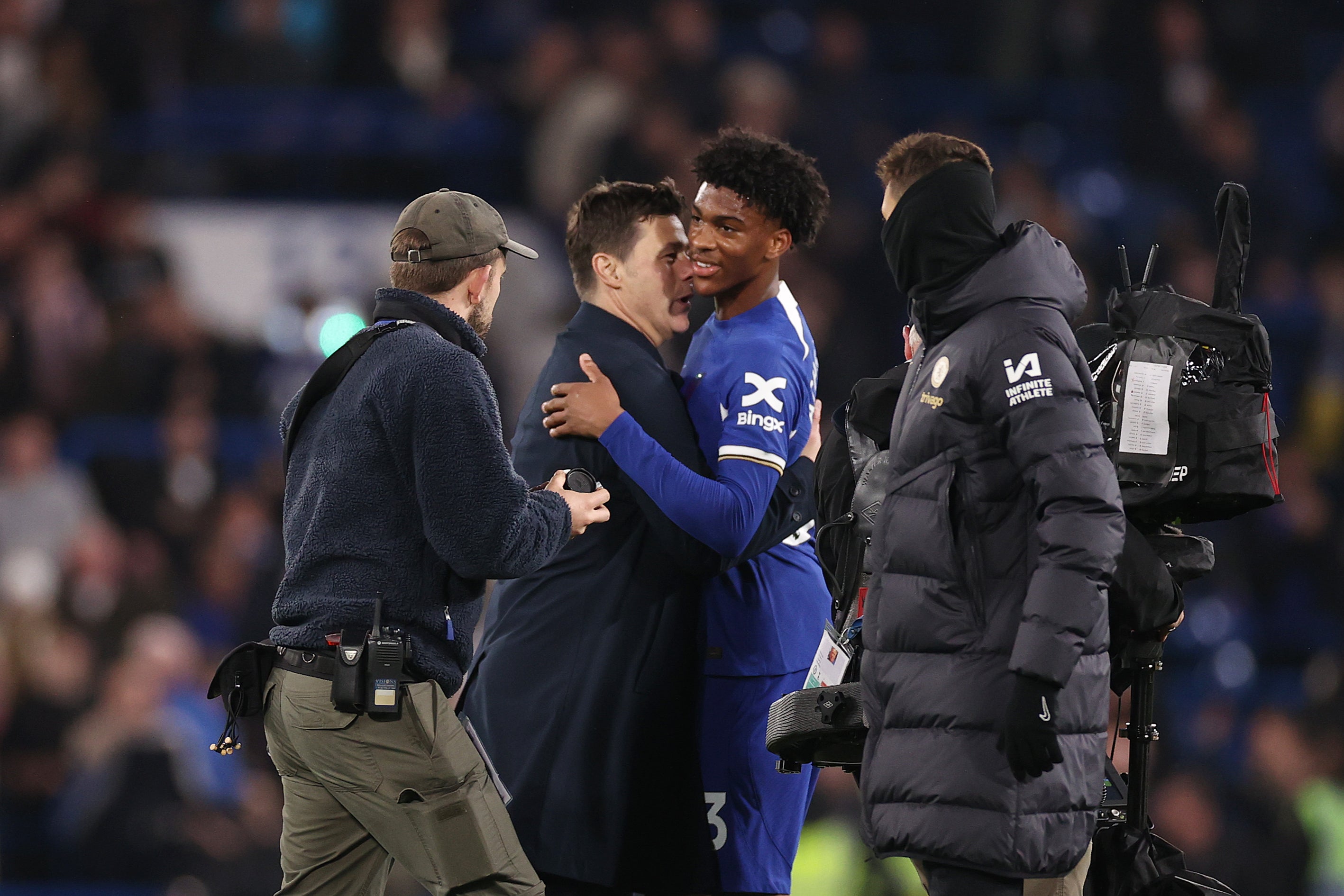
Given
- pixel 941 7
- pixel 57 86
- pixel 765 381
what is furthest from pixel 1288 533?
pixel 57 86

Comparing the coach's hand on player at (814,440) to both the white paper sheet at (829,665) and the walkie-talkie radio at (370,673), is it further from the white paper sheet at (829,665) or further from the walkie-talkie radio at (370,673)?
the walkie-talkie radio at (370,673)

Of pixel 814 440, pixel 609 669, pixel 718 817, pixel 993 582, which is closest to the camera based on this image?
pixel 993 582

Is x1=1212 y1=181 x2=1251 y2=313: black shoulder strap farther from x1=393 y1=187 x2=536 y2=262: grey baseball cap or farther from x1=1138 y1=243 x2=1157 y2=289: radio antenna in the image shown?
x1=393 y1=187 x2=536 y2=262: grey baseball cap

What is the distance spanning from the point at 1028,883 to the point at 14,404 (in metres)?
5.77

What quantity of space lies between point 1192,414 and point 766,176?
107 centimetres

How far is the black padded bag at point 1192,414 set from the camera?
9.77 feet

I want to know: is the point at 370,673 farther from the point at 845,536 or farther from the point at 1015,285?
the point at 1015,285

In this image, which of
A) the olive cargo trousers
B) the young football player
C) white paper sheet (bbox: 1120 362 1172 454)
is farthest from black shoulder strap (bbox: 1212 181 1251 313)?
the olive cargo trousers

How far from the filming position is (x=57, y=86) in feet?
25.6

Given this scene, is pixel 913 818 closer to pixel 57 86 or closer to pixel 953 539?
pixel 953 539

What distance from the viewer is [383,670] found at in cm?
268

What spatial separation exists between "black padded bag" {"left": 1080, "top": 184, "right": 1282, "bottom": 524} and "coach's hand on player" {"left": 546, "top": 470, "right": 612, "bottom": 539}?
0.98 meters

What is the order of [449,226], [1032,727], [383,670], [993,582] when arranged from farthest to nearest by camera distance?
[449,226]
[383,670]
[993,582]
[1032,727]

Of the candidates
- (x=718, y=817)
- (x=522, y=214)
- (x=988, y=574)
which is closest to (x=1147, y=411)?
(x=988, y=574)
